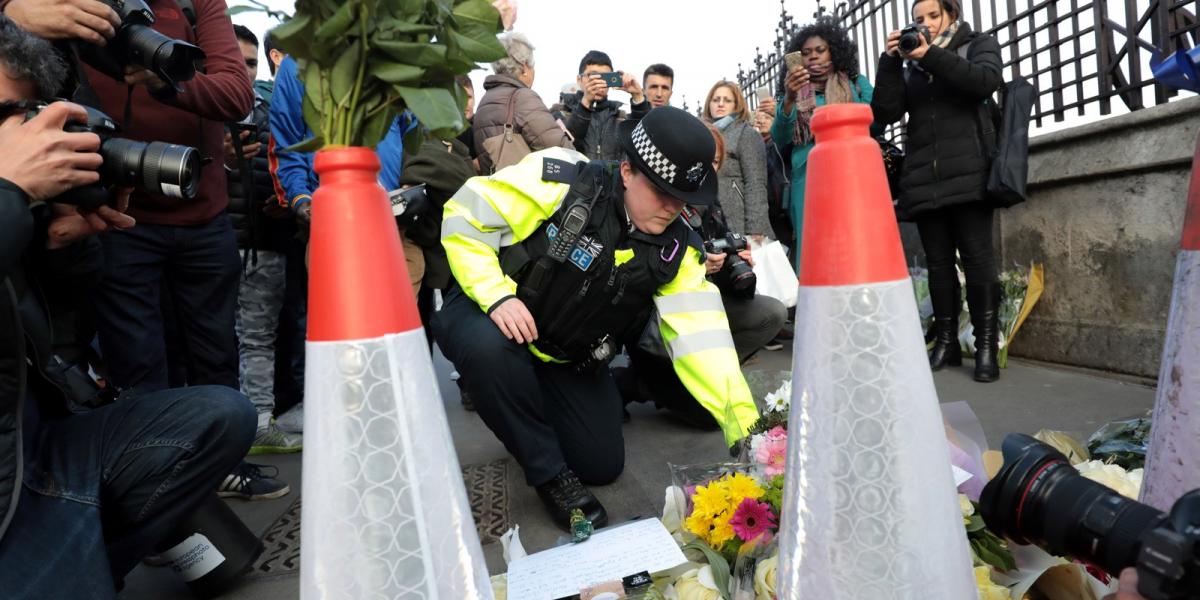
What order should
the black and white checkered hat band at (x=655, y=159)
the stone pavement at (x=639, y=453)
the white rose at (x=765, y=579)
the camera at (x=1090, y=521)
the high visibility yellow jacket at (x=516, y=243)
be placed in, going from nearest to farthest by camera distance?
the camera at (x=1090, y=521) < the white rose at (x=765, y=579) < the stone pavement at (x=639, y=453) < the black and white checkered hat band at (x=655, y=159) < the high visibility yellow jacket at (x=516, y=243)

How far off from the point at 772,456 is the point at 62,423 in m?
1.57

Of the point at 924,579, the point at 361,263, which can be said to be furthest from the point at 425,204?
the point at 924,579

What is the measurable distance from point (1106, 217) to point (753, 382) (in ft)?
7.60

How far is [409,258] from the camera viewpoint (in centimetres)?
321

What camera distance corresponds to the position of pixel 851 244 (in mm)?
854

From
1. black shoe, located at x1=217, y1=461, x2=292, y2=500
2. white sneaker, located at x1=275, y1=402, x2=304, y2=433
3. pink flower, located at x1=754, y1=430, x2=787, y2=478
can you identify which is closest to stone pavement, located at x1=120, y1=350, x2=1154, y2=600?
black shoe, located at x1=217, y1=461, x2=292, y2=500

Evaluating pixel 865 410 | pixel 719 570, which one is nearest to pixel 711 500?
pixel 719 570

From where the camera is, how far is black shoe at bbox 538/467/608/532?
2.34 metres

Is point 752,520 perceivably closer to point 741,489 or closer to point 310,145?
point 741,489

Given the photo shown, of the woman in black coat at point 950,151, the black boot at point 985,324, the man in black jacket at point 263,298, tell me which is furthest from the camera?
the black boot at point 985,324

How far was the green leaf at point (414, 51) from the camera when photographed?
0.79 metres

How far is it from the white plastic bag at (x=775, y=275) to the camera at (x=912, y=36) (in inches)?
55.2

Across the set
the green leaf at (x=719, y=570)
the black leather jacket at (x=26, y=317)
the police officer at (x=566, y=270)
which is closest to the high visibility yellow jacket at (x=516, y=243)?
the police officer at (x=566, y=270)

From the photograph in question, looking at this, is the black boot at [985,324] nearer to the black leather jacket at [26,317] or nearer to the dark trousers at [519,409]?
the dark trousers at [519,409]
